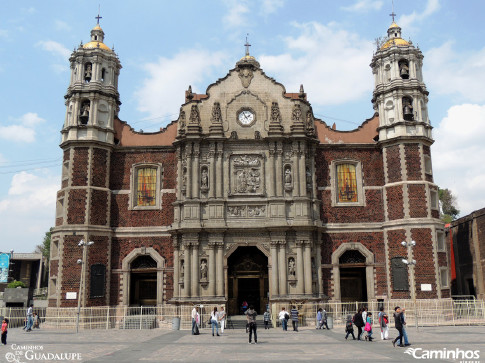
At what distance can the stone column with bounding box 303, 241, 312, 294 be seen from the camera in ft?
99.5

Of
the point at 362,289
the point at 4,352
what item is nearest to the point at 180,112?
the point at 362,289

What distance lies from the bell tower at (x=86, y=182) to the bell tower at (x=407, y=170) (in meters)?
18.8

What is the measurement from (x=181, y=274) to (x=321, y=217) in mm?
10114

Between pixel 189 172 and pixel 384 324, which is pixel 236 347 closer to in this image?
Answer: pixel 384 324

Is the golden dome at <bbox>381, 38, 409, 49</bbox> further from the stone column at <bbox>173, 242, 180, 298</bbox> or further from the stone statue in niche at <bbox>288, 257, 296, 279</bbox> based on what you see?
the stone column at <bbox>173, 242, 180, 298</bbox>

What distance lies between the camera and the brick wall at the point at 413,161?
31891mm

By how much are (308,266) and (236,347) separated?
1259cm

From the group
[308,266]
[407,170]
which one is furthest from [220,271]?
[407,170]

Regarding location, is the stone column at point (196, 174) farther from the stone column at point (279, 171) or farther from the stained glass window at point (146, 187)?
the stone column at point (279, 171)

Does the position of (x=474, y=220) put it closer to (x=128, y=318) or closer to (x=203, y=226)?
(x=203, y=226)

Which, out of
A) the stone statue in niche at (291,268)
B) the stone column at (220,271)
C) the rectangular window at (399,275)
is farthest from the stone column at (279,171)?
the rectangular window at (399,275)

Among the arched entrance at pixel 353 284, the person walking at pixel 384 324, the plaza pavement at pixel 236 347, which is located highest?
the arched entrance at pixel 353 284

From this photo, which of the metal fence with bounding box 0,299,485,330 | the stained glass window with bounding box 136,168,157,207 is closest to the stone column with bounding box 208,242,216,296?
the metal fence with bounding box 0,299,485,330

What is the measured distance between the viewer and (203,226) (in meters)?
31.1
